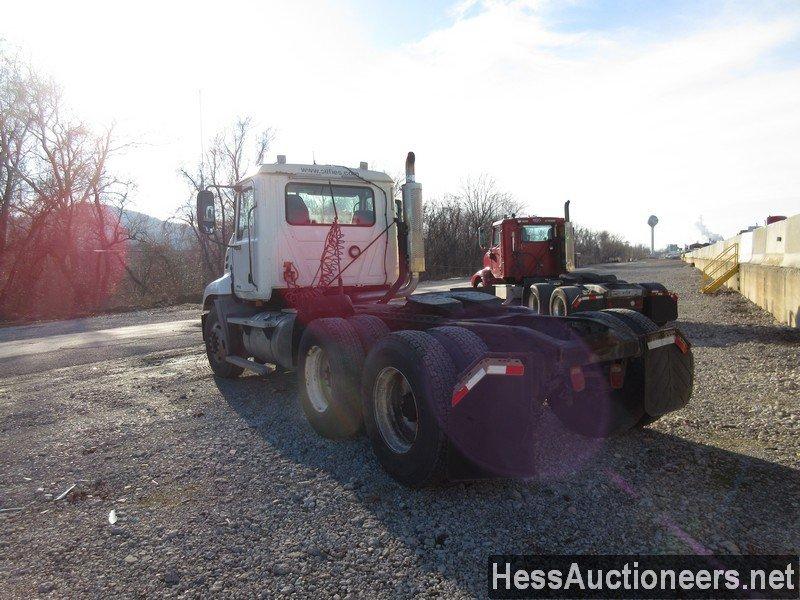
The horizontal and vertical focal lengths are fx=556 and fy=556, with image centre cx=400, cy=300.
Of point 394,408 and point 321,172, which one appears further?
point 321,172

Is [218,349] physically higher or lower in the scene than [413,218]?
lower

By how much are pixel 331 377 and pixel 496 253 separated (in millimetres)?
10114

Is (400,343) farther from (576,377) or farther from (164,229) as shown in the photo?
(164,229)

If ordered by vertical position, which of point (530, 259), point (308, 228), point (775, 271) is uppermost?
point (308, 228)

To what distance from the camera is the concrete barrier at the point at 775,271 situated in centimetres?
1064

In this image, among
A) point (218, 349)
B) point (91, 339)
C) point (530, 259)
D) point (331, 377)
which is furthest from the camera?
point (91, 339)

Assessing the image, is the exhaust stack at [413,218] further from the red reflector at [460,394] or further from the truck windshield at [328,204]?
the red reflector at [460,394]

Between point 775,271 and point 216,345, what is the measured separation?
38.0 feet

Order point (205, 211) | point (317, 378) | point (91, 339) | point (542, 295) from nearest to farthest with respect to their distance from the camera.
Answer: point (317, 378) < point (205, 211) < point (542, 295) < point (91, 339)

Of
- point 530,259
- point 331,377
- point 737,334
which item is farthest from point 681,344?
point 530,259

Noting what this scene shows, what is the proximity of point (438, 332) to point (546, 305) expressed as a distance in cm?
838

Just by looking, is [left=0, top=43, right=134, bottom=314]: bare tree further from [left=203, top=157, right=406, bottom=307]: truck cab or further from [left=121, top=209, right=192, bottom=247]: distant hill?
[left=203, top=157, right=406, bottom=307]: truck cab

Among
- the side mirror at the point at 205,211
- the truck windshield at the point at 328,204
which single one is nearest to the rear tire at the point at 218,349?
the side mirror at the point at 205,211

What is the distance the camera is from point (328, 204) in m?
7.20
